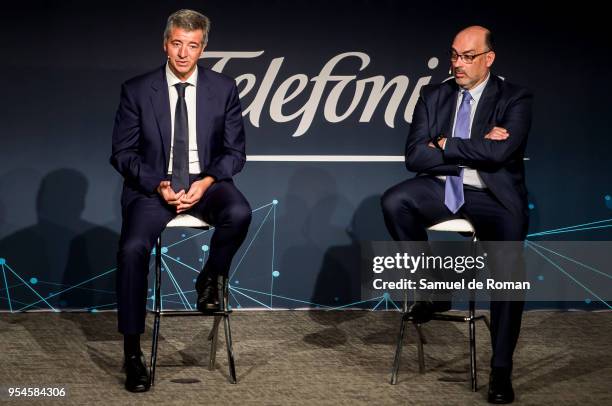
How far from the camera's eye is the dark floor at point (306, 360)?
3.90m

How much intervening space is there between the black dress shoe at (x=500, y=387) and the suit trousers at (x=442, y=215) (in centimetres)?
17

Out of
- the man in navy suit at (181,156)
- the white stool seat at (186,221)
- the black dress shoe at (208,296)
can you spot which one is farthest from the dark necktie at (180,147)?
the black dress shoe at (208,296)

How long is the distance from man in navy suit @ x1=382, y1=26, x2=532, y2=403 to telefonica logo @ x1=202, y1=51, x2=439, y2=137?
1.55 m

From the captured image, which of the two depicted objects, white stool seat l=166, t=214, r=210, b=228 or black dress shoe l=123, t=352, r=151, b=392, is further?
white stool seat l=166, t=214, r=210, b=228

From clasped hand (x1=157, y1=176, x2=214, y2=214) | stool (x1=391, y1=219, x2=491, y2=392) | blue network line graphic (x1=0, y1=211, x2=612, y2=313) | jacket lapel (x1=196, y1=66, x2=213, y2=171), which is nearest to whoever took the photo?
stool (x1=391, y1=219, x2=491, y2=392)

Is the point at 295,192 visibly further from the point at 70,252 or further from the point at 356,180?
the point at 70,252

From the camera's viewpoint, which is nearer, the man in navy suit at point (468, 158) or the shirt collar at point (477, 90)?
the man in navy suit at point (468, 158)

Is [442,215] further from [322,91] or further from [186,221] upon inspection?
[322,91]

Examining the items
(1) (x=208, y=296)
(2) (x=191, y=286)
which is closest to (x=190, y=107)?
(1) (x=208, y=296)

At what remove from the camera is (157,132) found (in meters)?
4.31

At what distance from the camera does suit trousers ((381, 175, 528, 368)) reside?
406cm

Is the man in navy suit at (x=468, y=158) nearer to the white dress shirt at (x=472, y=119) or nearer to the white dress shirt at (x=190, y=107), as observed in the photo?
the white dress shirt at (x=472, y=119)

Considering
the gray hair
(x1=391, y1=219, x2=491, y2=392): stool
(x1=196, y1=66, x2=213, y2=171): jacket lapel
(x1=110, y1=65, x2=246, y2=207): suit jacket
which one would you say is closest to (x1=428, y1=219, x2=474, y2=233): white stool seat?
(x1=391, y1=219, x2=491, y2=392): stool

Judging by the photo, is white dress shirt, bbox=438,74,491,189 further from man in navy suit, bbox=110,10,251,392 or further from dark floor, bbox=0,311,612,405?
man in navy suit, bbox=110,10,251,392
